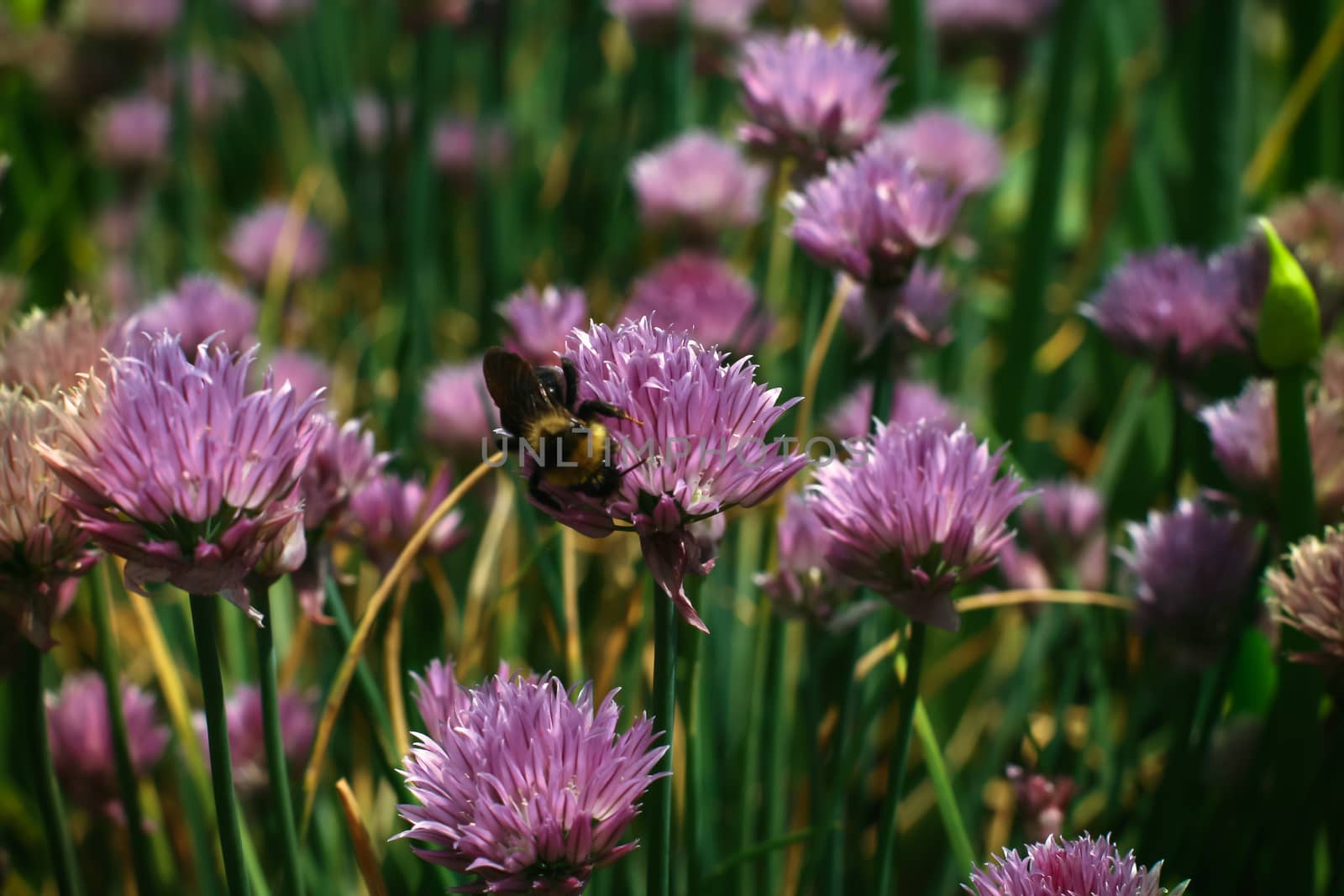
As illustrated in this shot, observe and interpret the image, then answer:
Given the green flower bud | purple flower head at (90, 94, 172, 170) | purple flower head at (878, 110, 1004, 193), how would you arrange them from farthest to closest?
purple flower head at (90, 94, 172, 170), purple flower head at (878, 110, 1004, 193), the green flower bud

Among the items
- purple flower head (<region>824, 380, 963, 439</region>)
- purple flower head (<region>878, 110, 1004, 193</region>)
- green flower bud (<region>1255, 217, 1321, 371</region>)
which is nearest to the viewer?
green flower bud (<region>1255, 217, 1321, 371</region>)

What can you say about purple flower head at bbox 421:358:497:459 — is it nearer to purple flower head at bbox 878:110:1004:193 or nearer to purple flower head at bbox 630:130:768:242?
purple flower head at bbox 630:130:768:242

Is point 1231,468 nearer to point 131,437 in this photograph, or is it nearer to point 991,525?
point 991,525

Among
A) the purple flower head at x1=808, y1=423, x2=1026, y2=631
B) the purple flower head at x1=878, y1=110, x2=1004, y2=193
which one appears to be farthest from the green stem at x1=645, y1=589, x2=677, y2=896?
the purple flower head at x1=878, y1=110, x2=1004, y2=193

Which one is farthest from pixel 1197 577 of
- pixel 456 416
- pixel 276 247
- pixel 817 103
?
pixel 276 247

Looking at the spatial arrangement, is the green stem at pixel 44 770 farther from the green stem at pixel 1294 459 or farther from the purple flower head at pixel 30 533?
the green stem at pixel 1294 459
